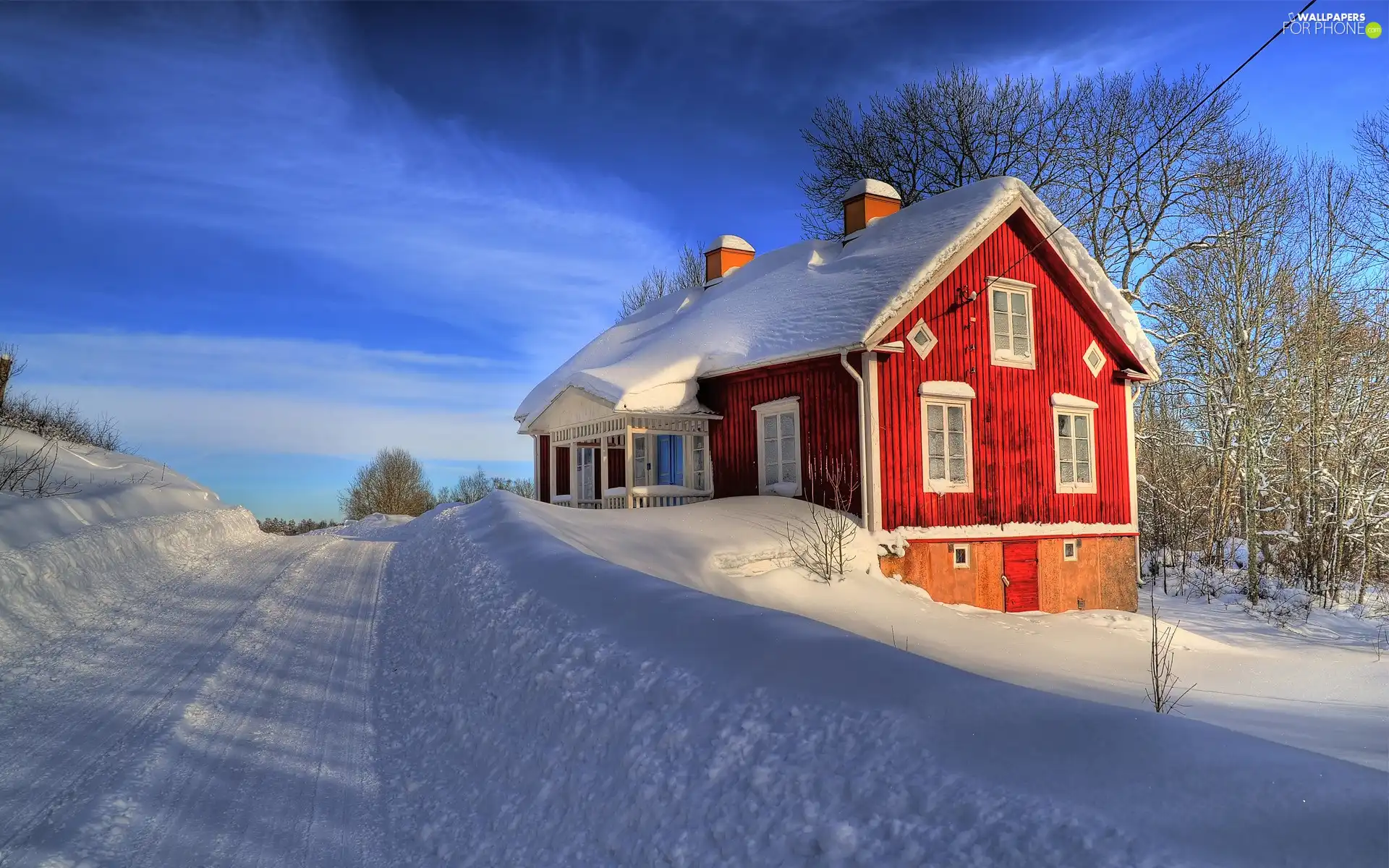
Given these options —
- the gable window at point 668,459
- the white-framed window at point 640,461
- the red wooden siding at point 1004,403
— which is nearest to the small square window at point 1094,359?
the red wooden siding at point 1004,403

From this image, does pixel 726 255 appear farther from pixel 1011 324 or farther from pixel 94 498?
pixel 94 498

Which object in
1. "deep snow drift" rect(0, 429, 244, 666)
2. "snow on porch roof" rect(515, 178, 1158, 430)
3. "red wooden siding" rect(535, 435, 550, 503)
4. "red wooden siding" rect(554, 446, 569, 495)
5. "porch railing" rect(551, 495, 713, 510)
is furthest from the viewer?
"red wooden siding" rect(535, 435, 550, 503)

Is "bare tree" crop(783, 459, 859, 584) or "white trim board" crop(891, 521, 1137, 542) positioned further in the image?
"white trim board" crop(891, 521, 1137, 542)

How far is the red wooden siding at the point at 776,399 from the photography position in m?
13.6

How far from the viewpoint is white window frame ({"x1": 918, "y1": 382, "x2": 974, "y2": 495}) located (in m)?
13.9

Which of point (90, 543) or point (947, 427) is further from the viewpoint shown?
point (947, 427)

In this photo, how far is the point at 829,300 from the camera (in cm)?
1481

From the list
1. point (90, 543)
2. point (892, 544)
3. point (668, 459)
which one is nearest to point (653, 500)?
point (668, 459)

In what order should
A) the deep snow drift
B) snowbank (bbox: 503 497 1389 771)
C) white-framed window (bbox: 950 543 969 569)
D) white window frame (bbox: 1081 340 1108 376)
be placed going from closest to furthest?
snowbank (bbox: 503 497 1389 771) < the deep snow drift < white-framed window (bbox: 950 543 969 569) < white window frame (bbox: 1081 340 1108 376)

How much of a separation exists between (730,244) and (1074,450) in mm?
10010

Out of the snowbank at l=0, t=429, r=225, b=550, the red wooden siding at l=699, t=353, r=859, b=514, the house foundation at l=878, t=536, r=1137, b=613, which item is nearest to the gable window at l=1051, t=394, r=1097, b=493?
the house foundation at l=878, t=536, r=1137, b=613

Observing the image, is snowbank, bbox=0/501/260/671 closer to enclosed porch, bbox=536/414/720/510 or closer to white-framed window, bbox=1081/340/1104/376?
enclosed porch, bbox=536/414/720/510

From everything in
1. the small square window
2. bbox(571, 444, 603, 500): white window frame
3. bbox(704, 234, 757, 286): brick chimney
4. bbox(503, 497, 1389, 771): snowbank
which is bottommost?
bbox(503, 497, 1389, 771): snowbank

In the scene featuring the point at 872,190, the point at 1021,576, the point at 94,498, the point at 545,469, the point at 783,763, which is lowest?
the point at 1021,576
